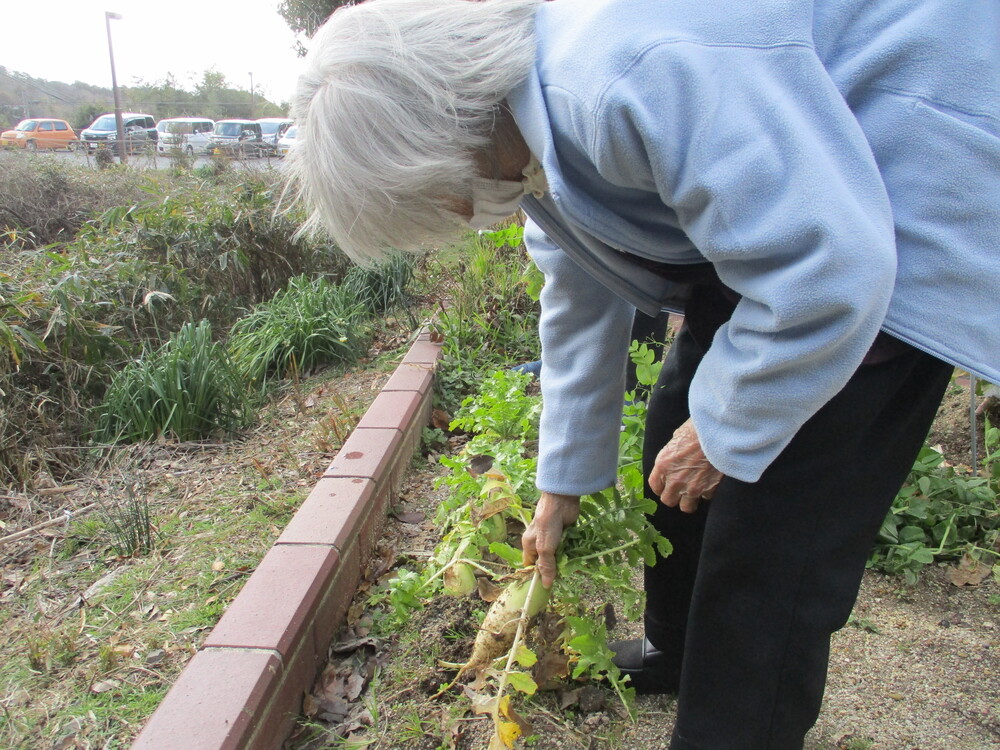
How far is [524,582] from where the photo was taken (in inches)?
63.2

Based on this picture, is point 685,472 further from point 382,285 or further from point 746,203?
point 382,285

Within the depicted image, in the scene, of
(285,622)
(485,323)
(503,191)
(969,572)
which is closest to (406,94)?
(503,191)

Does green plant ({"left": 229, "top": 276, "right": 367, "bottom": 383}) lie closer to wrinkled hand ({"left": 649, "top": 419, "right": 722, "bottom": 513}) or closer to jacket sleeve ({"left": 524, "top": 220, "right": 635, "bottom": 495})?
jacket sleeve ({"left": 524, "top": 220, "right": 635, "bottom": 495})

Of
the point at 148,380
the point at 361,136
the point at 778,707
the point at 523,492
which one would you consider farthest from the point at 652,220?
the point at 148,380

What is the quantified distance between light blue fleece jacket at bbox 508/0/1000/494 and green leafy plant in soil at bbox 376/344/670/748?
20.7 inches

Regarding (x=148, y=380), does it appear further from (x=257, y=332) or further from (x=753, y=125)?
(x=753, y=125)

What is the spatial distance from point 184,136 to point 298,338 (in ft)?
36.7

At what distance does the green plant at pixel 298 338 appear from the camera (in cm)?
386

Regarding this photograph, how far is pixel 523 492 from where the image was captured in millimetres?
1888

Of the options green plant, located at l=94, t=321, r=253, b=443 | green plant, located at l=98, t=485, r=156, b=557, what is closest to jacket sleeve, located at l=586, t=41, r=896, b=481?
green plant, located at l=98, t=485, r=156, b=557

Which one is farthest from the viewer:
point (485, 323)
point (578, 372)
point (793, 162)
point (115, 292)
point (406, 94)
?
point (115, 292)

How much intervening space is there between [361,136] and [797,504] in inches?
33.0

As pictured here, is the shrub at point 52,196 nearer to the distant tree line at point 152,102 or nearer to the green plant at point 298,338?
the green plant at point 298,338

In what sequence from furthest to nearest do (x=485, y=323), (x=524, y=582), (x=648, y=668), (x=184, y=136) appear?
(x=184, y=136) → (x=485, y=323) → (x=648, y=668) → (x=524, y=582)
